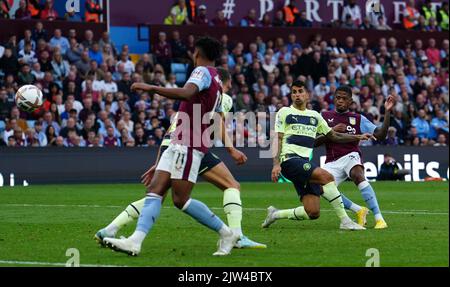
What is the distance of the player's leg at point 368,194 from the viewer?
50.4ft

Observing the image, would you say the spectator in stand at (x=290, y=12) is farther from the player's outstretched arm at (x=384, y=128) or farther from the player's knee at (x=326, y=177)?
the player's knee at (x=326, y=177)

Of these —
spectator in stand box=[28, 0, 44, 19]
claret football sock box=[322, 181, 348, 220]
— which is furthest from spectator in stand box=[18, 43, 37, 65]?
claret football sock box=[322, 181, 348, 220]

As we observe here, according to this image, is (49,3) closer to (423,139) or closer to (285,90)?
(285,90)

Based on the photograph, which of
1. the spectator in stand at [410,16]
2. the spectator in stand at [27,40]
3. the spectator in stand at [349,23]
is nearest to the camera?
the spectator in stand at [27,40]

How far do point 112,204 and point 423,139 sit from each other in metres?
16.6

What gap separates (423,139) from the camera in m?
34.6

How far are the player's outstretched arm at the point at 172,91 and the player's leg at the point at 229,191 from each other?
1169mm

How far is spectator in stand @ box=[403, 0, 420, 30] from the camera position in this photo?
39.8 metres

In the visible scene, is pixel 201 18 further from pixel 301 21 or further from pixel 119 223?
pixel 119 223

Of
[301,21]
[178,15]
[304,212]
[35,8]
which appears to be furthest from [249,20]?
[304,212]

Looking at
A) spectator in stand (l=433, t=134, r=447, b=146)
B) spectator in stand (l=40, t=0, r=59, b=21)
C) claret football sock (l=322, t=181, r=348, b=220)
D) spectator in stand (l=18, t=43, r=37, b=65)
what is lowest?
spectator in stand (l=433, t=134, r=447, b=146)

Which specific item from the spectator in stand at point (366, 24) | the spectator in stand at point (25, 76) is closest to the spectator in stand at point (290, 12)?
the spectator in stand at point (366, 24)

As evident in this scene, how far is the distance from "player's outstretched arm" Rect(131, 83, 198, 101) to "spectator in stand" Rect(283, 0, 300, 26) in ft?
85.9

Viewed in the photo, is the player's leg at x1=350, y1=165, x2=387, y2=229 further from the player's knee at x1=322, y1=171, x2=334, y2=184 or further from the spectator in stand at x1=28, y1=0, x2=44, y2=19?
the spectator in stand at x1=28, y1=0, x2=44, y2=19
